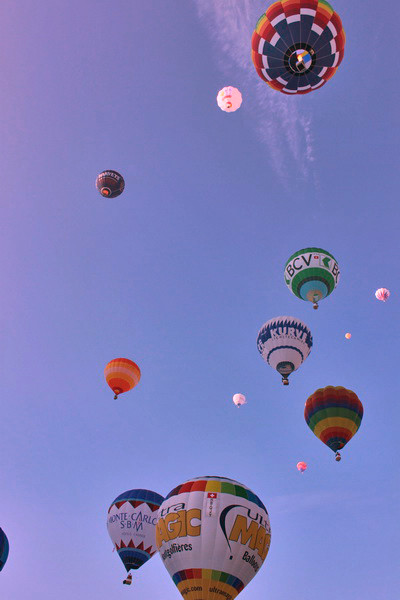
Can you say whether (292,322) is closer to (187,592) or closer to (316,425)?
(316,425)

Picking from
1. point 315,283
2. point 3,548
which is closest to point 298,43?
point 315,283

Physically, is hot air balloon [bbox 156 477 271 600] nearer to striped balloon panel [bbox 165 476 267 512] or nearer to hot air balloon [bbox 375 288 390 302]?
striped balloon panel [bbox 165 476 267 512]

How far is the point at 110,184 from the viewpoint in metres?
29.2

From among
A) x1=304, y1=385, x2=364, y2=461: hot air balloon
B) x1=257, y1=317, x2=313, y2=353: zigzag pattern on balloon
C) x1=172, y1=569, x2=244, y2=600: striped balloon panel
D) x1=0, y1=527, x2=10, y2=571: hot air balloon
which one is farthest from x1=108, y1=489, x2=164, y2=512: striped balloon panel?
x1=172, y1=569, x2=244, y2=600: striped balloon panel

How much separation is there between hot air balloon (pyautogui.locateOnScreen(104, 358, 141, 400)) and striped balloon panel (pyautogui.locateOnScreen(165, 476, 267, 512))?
11231 millimetres

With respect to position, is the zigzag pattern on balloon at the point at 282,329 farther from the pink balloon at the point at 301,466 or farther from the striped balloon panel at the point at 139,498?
the pink balloon at the point at 301,466

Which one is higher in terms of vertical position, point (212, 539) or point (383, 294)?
point (383, 294)

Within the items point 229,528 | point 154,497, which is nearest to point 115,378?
point 154,497

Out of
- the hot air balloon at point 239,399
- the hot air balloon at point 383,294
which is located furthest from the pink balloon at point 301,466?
the hot air balloon at point 383,294

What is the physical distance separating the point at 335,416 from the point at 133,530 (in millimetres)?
10806

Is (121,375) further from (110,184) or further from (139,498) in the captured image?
(110,184)

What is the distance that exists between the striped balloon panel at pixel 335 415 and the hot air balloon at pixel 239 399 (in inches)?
365

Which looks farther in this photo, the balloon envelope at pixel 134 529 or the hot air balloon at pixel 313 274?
the hot air balloon at pixel 313 274

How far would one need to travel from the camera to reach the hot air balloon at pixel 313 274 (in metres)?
24.5
